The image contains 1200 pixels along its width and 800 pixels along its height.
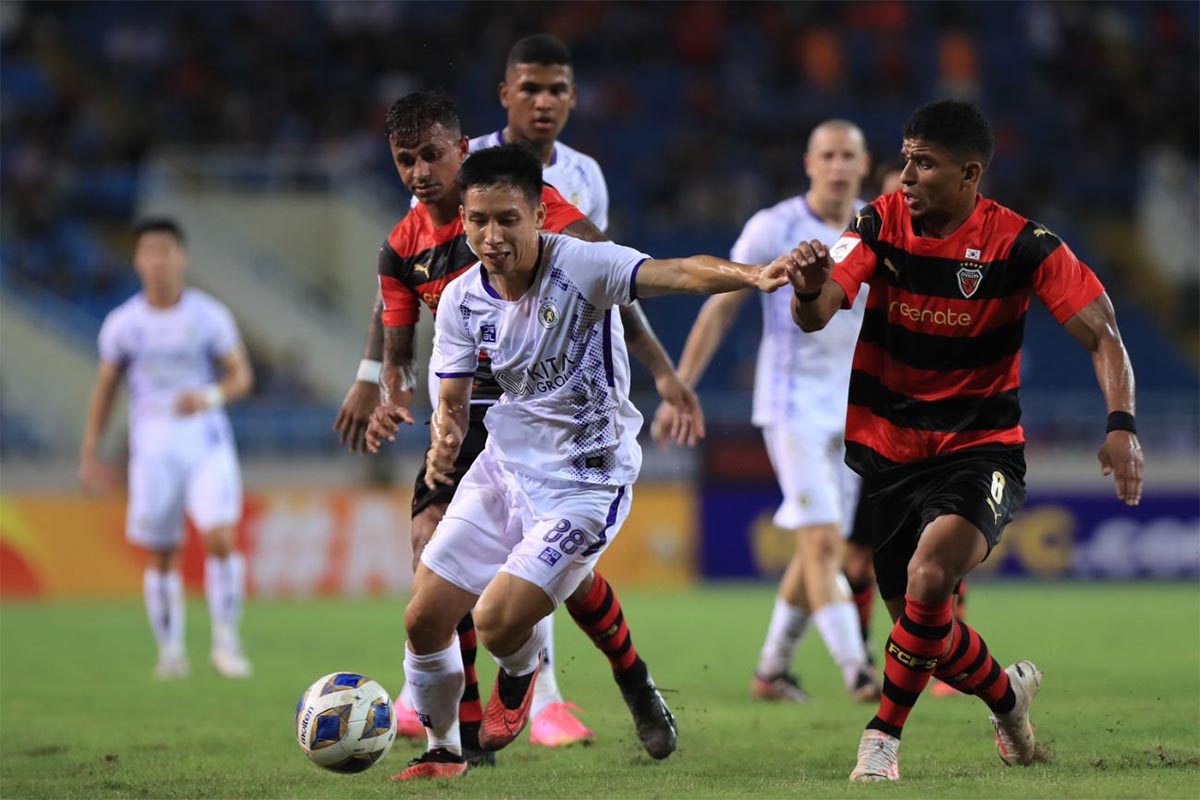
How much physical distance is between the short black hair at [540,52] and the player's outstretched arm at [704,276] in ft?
6.99

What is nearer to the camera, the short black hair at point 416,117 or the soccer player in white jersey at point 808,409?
the short black hair at point 416,117

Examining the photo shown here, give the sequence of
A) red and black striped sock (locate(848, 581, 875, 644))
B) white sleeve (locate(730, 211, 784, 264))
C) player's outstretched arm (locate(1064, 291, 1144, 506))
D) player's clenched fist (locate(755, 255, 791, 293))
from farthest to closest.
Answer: red and black striped sock (locate(848, 581, 875, 644))
white sleeve (locate(730, 211, 784, 264))
player's outstretched arm (locate(1064, 291, 1144, 506))
player's clenched fist (locate(755, 255, 791, 293))

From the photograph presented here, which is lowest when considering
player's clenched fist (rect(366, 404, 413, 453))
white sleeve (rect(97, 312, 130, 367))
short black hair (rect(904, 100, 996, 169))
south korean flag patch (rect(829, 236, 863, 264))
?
player's clenched fist (rect(366, 404, 413, 453))

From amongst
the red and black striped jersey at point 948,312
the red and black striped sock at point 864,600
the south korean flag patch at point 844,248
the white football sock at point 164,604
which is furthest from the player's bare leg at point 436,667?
the white football sock at point 164,604

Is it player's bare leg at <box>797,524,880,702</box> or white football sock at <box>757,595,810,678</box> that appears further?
white football sock at <box>757,595,810,678</box>

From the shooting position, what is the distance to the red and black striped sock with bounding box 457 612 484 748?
6824mm

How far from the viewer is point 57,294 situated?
23.0 meters

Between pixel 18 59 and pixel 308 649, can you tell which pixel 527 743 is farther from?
pixel 18 59

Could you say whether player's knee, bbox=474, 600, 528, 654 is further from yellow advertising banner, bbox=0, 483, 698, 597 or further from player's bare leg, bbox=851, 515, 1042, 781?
yellow advertising banner, bbox=0, 483, 698, 597

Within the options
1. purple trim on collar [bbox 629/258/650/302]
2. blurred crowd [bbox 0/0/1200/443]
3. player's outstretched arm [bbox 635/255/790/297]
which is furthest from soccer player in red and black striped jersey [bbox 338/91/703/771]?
blurred crowd [bbox 0/0/1200/443]

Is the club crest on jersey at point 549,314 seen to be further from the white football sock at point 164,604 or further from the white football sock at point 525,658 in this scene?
the white football sock at point 164,604

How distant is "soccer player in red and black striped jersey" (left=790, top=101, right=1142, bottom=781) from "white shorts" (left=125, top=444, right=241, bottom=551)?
6.02 meters

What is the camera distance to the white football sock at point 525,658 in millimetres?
6262

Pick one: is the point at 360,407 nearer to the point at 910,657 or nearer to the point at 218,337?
the point at 910,657
